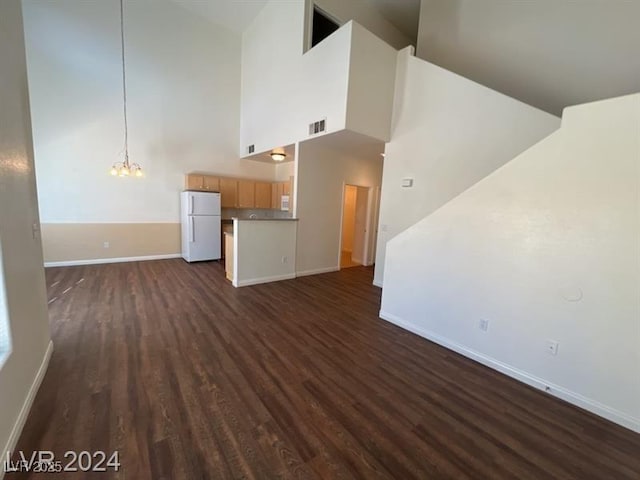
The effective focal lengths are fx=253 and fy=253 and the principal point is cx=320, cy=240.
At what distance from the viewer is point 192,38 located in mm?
5988

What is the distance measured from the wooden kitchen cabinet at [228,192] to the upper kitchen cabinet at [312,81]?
3.60 ft

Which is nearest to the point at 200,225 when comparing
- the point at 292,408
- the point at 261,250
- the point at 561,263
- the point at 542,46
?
the point at 261,250

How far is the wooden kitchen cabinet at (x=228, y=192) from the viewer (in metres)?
6.62

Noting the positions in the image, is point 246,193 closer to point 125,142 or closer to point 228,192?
point 228,192

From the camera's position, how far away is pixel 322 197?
214 inches

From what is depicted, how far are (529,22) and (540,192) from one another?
360 centimetres

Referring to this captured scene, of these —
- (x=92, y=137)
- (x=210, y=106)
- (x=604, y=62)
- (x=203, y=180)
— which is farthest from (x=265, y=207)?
(x=604, y=62)

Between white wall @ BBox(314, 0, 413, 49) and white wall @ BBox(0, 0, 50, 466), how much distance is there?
455 centimetres

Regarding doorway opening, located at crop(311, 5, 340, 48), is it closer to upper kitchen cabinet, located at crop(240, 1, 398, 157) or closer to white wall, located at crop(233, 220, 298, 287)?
upper kitchen cabinet, located at crop(240, 1, 398, 157)

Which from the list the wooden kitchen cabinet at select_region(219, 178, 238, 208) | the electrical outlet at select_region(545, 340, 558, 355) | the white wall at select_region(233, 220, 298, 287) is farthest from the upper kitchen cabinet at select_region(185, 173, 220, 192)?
the electrical outlet at select_region(545, 340, 558, 355)

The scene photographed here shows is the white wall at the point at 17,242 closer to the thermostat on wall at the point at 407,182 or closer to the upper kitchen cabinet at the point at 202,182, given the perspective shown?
the upper kitchen cabinet at the point at 202,182

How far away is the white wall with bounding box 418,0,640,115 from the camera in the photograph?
3.31m

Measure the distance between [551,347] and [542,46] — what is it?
4420 mm

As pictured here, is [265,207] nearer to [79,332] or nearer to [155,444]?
[79,332]
